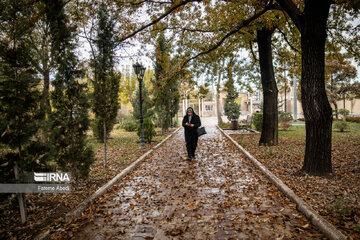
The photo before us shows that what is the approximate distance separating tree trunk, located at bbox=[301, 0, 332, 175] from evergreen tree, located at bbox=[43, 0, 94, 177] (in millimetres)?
5425

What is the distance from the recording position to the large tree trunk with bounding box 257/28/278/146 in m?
10.2

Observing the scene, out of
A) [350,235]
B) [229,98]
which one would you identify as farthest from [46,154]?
[229,98]

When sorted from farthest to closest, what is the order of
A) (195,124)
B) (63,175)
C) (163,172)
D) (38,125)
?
(195,124)
(163,172)
(63,175)
(38,125)

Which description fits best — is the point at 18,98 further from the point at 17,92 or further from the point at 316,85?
the point at 316,85

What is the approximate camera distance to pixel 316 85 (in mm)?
5301

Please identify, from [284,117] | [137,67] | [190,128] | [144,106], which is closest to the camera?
[190,128]

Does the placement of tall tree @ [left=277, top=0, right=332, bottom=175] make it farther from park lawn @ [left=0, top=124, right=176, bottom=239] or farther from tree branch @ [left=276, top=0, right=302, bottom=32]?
park lawn @ [left=0, top=124, right=176, bottom=239]

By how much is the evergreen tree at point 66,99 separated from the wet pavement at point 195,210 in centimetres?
131

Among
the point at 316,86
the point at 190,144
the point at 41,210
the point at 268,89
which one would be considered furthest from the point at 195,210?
the point at 268,89

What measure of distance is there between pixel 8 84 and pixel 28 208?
237 cm

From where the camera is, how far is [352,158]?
23.5ft

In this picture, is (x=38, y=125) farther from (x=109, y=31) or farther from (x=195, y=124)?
(x=195, y=124)

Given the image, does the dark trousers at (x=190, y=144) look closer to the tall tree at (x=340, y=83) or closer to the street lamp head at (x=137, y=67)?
the street lamp head at (x=137, y=67)

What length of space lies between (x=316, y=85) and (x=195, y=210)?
163 inches
